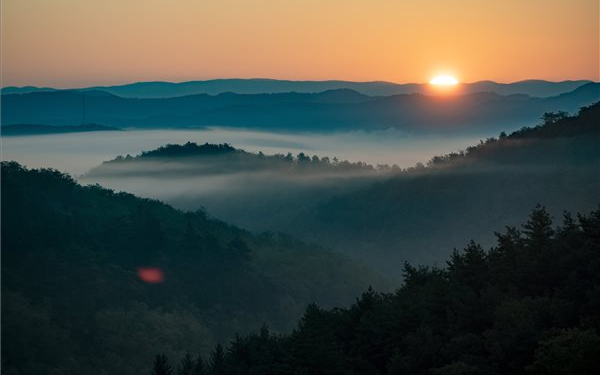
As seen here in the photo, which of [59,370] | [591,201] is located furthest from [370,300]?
[591,201]

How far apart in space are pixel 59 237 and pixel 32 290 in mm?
18327

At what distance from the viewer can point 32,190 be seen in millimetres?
131750

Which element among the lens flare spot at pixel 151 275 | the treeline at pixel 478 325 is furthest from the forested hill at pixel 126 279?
the treeline at pixel 478 325

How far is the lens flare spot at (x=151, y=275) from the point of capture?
425ft

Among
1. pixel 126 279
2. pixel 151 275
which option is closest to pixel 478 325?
pixel 126 279

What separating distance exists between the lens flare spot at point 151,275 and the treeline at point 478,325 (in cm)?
6940

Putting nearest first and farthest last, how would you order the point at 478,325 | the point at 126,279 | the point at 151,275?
1. the point at 478,325
2. the point at 126,279
3. the point at 151,275

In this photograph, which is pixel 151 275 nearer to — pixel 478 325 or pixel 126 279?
pixel 126 279

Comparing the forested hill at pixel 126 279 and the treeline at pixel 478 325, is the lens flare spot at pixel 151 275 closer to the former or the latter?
the forested hill at pixel 126 279

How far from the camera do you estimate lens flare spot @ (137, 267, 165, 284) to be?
5098 inches

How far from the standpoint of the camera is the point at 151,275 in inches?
5212

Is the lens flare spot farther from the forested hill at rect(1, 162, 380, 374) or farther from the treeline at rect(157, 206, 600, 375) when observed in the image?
the treeline at rect(157, 206, 600, 375)

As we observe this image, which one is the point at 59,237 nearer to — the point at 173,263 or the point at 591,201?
the point at 173,263

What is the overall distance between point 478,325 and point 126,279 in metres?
85.1
